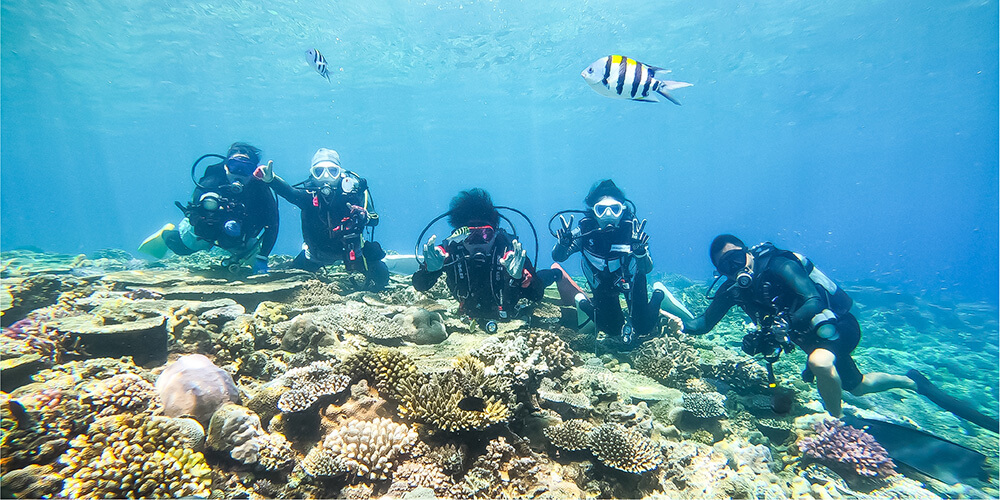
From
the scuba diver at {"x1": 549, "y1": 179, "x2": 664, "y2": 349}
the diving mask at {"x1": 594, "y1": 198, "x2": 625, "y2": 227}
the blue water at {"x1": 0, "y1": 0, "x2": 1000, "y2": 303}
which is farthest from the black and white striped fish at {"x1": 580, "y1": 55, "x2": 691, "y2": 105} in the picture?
the blue water at {"x1": 0, "y1": 0, "x2": 1000, "y2": 303}

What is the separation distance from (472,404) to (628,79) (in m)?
3.43

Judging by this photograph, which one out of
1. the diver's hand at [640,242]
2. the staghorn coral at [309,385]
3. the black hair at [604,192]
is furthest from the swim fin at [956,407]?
the staghorn coral at [309,385]

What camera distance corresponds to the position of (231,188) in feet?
25.3

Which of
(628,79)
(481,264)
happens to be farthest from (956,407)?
(481,264)

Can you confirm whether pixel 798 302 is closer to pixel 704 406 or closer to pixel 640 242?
pixel 704 406

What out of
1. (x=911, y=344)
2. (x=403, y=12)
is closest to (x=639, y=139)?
(x=403, y=12)

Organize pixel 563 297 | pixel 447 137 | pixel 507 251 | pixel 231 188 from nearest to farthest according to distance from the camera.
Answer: pixel 507 251
pixel 231 188
pixel 563 297
pixel 447 137

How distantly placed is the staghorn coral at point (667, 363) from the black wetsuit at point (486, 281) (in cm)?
207

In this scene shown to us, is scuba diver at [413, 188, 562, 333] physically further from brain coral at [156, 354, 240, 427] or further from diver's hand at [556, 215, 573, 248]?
brain coral at [156, 354, 240, 427]

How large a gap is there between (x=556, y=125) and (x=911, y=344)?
1391 inches

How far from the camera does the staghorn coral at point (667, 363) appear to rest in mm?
5836

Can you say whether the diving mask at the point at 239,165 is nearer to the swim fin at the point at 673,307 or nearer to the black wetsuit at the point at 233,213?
the black wetsuit at the point at 233,213

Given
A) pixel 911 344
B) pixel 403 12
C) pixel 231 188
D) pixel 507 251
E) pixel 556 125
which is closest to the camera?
pixel 507 251

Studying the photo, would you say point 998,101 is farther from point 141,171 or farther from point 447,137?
point 141,171
